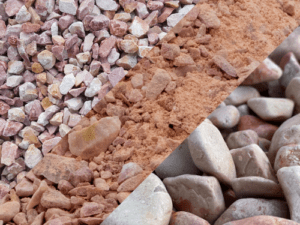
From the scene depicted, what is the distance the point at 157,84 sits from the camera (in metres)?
0.83

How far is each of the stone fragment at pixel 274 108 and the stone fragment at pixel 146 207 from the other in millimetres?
282

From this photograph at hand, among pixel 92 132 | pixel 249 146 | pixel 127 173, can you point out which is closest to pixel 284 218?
pixel 249 146

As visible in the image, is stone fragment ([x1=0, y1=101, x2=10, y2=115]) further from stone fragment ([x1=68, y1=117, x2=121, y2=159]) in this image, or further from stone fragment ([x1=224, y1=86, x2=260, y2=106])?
stone fragment ([x1=224, y1=86, x2=260, y2=106])

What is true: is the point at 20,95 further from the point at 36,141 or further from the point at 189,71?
the point at 189,71

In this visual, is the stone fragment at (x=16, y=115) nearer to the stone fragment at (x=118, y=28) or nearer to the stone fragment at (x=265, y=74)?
the stone fragment at (x=118, y=28)

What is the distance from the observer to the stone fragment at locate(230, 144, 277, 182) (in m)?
0.56

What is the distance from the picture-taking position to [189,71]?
2.85 feet

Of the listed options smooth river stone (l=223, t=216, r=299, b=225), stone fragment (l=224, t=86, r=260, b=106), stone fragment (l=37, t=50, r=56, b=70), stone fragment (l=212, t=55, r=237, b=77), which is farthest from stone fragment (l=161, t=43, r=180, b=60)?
smooth river stone (l=223, t=216, r=299, b=225)

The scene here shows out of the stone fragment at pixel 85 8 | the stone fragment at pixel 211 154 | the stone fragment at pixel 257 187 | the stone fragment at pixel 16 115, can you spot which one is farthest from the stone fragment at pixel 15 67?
the stone fragment at pixel 257 187

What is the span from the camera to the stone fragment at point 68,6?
0.91m

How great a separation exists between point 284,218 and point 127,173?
13.2 inches

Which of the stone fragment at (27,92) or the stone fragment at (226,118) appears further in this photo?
the stone fragment at (27,92)

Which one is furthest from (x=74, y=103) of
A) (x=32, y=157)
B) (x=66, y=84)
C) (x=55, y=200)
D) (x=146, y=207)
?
(x=146, y=207)

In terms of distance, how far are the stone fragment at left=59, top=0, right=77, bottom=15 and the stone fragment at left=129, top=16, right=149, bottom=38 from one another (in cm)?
17
